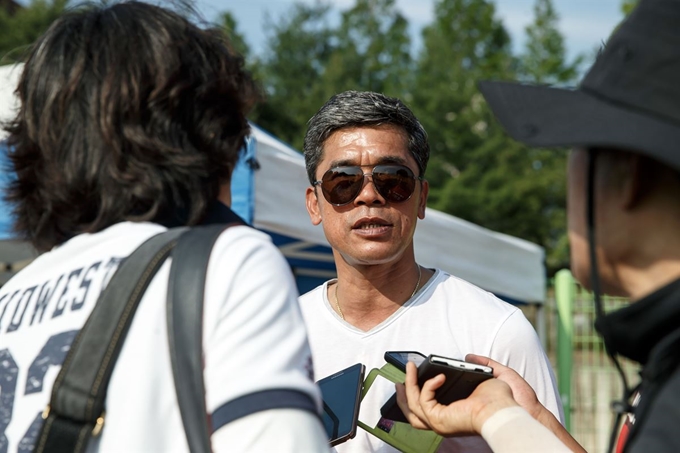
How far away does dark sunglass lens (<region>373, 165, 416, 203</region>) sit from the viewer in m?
2.84

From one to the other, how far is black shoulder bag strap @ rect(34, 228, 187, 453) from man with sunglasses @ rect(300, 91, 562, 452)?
137 cm

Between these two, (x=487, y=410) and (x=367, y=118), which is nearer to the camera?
(x=487, y=410)

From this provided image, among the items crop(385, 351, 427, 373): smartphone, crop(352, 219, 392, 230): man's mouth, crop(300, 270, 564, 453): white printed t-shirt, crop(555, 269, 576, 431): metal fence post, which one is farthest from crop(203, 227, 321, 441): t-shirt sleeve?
crop(555, 269, 576, 431): metal fence post

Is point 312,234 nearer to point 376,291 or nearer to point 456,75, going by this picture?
point 376,291

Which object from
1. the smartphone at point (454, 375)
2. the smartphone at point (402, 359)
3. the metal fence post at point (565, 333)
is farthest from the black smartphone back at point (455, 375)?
the metal fence post at point (565, 333)

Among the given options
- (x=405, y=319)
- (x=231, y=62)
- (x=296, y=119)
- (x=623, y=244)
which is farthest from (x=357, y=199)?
(x=296, y=119)

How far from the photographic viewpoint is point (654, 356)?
119cm

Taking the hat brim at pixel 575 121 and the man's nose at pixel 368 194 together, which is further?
the man's nose at pixel 368 194

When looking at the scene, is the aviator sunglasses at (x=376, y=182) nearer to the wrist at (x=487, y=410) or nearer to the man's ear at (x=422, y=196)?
the man's ear at (x=422, y=196)

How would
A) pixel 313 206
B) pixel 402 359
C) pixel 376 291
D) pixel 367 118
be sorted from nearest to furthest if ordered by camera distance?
pixel 402 359 < pixel 376 291 < pixel 367 118 < pixel 313 206

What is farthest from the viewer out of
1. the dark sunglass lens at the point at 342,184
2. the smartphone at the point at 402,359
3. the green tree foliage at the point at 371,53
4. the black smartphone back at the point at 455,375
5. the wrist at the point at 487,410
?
the green tree foliage at the point at 371,53

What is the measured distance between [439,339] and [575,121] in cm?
136

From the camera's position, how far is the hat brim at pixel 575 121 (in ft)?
3.82

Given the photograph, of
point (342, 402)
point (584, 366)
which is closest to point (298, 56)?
point (584, 366)
